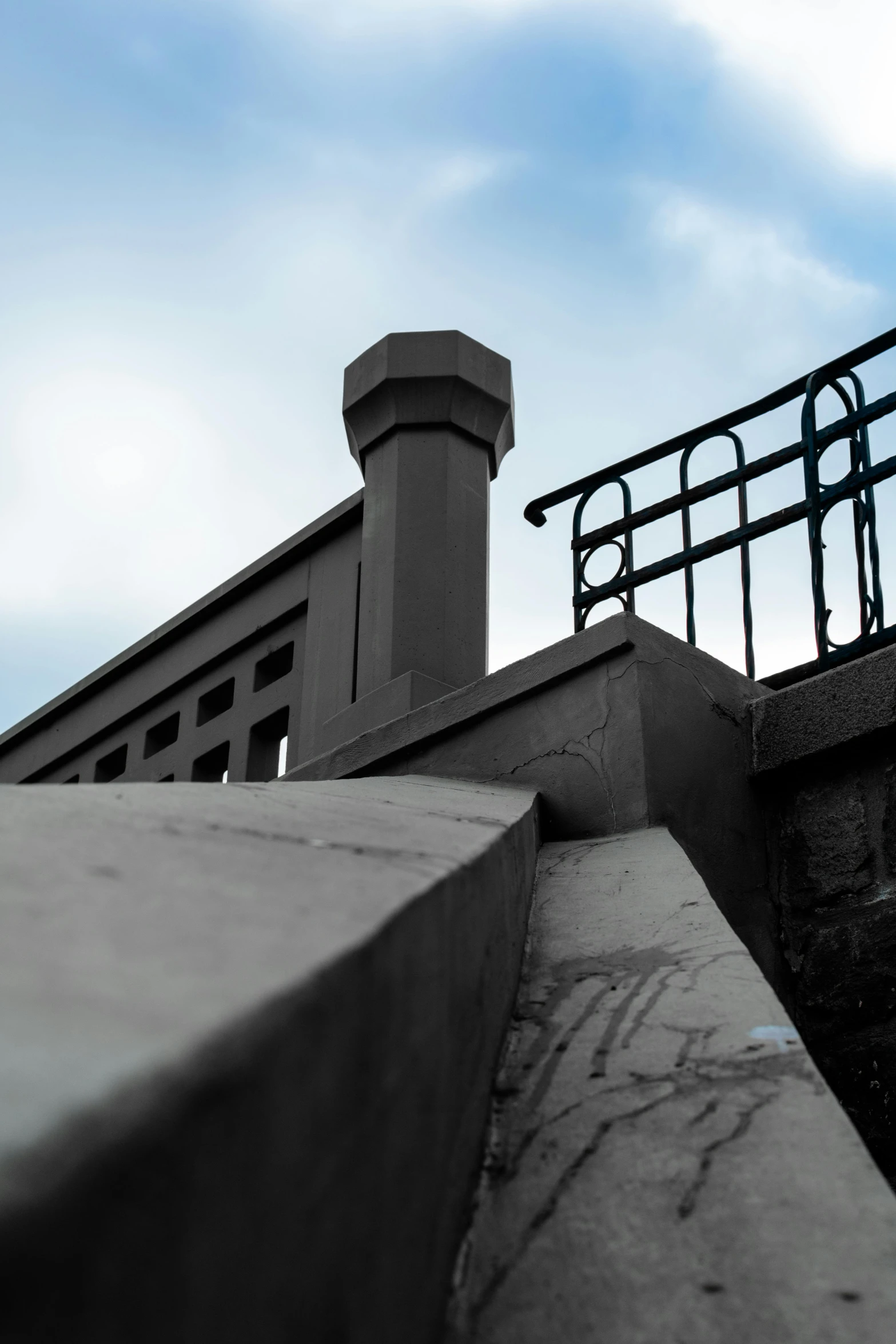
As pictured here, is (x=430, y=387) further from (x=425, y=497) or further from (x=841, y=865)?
(x=841, y=865)

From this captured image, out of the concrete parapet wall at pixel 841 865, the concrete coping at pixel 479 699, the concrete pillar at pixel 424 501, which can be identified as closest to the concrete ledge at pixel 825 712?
the concrete parapet wall at pixel 841 865

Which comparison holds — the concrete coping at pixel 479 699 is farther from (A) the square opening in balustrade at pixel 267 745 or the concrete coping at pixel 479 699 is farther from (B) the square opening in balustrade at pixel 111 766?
(B) the square opening in balustrade at pixel 111 766

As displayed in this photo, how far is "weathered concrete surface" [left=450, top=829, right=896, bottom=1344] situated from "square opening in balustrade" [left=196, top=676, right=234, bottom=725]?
331 cm

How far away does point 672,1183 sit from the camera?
896 mm

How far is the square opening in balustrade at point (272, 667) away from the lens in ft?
13.7

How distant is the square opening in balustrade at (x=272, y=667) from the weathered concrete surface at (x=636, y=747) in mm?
1698

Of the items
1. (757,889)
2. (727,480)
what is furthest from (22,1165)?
(727,480)

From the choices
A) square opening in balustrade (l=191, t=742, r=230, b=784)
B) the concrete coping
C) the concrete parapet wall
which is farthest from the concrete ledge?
square opening in balustrade (l=191, t=742, r=230, b=784)

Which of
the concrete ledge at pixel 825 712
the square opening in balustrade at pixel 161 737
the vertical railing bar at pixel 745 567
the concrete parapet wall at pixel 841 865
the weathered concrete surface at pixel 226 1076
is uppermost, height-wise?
the square opening in balustrade at pixel 161 737

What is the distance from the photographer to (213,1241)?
0.41 metres

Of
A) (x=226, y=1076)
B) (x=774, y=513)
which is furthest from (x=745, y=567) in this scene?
(x=226, y=1076)

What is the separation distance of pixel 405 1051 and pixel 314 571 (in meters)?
3.42

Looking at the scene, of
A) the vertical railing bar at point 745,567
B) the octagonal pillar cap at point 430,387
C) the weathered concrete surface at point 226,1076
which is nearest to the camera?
the weathered concrete surface at point 226,1076

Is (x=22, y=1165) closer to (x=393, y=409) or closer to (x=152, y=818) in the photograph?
(x=152, y=818)
